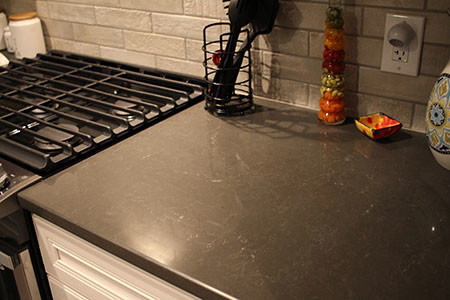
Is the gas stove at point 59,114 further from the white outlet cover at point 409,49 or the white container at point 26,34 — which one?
the white outlet cover at point 409,49

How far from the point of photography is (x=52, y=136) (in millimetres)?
1315

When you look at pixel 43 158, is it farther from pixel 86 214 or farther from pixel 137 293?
pixel 137 293

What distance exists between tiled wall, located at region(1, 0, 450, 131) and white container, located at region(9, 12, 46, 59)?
0.10 meters

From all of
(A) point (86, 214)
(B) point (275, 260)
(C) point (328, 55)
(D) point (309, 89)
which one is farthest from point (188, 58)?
(B) point (275, 260)

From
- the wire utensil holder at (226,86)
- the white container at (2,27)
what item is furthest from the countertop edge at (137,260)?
the white container at (2,27)

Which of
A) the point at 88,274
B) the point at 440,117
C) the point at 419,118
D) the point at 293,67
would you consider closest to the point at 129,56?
the point at 293,67

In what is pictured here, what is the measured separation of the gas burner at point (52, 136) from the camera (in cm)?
126

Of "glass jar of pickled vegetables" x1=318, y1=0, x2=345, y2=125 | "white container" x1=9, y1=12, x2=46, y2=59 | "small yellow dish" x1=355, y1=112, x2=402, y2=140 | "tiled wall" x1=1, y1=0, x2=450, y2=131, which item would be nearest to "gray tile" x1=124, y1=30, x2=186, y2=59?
"tiled wall" x1=1, y1=0, x2=450, y2=131

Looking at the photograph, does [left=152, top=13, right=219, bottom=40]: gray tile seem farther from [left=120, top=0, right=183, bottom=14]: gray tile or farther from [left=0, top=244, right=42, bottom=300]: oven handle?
[left=0, top=244, right=42, bottom=300]: oven handle

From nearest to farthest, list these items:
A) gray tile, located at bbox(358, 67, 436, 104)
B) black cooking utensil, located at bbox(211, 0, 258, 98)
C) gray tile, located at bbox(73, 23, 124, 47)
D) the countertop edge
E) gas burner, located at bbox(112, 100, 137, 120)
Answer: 1. the countertop edge
2. gray tile, located at bbox(358, 67, 436, 104)
3. black cooking utensil, located at bbox(211, 0, 258, 98)
4. gas burner, located at bbox(112, 100, 137, 120)
5. gray tile, located at bbox(73, 23, 124, 47)

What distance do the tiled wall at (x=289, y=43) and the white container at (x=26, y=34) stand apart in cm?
10

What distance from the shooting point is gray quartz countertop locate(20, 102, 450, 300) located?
81cm

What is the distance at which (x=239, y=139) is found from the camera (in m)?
1.28

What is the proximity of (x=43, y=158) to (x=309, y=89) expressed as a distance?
0.74 meters
